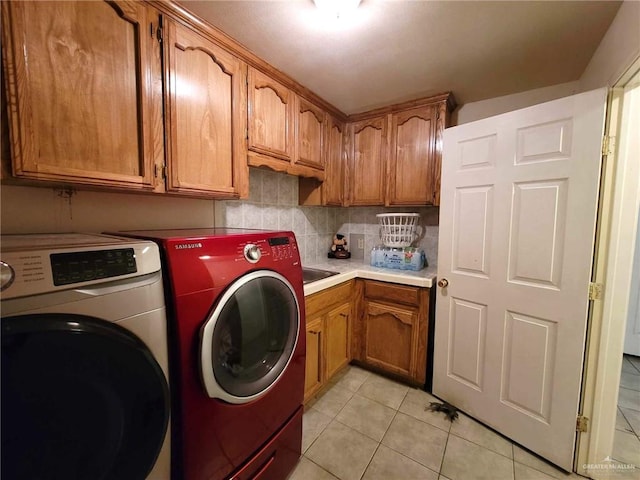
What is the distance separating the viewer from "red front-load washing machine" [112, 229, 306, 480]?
32.8 inches

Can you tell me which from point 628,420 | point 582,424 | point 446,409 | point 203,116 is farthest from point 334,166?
point 628,420

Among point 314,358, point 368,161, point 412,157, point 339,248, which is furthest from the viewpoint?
point 339,248

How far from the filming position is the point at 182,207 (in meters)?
1.54

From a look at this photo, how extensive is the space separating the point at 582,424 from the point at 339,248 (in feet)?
6.34

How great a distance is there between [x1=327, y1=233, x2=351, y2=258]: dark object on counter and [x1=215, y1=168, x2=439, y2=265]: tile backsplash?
7 cm

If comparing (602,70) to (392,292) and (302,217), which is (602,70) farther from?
(302,217)

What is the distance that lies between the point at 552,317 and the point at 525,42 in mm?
1430

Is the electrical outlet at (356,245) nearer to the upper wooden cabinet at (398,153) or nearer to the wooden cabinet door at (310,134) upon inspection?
the upper wooden cabinet at (398,153)

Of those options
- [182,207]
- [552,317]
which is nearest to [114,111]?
[182,207]

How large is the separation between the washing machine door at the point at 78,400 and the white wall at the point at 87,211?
2.65 ft

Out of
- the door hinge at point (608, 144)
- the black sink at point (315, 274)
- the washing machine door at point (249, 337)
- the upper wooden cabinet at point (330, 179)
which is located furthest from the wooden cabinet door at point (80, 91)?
the door hinge at point (608, 144)

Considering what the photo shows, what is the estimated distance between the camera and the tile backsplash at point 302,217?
189 centimetres

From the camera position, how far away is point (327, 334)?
5.85 feet

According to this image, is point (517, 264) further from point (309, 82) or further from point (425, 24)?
point (309, 82)
